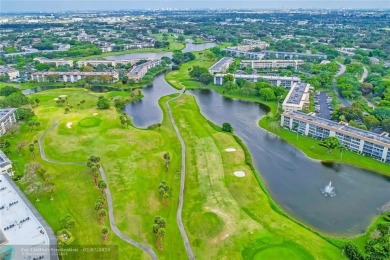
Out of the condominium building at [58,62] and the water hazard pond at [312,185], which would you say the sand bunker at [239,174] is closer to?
the water hazard pond at [312,185]

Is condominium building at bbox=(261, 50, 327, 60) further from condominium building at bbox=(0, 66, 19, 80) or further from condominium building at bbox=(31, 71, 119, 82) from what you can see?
condominium building at bbox=(0, 66, 19, 80)

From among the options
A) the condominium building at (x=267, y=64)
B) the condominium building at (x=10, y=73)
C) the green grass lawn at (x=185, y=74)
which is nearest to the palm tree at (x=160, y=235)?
the green grass lawn at (x=185, y=74)

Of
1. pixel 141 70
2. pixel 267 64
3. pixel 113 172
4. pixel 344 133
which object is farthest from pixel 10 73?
pixel 344 133

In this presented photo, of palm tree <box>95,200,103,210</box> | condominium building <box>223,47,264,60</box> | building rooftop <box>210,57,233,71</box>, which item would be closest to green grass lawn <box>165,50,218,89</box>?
building rooftop <box>210,57,233,71</box>

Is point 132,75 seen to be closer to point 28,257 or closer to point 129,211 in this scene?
point 129,211

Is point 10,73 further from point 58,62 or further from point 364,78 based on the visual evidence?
point 364,78

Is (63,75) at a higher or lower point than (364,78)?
higher
